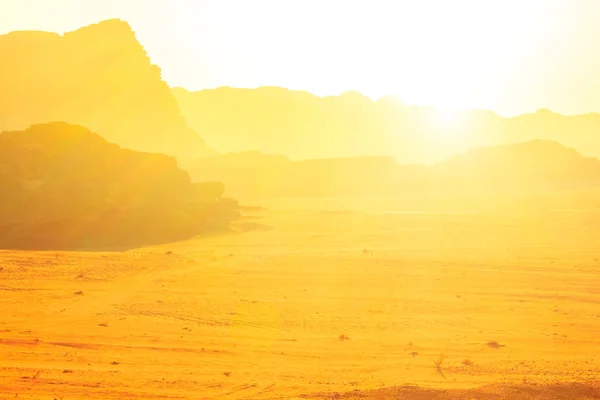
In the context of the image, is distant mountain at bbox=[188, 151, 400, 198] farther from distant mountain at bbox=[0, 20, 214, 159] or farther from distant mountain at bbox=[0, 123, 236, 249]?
distant mountain at bbox=[0, 123, 236, 249]

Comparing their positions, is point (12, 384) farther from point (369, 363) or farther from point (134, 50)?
point (134, 50)

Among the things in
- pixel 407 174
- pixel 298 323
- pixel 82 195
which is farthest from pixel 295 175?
pixel 298 323

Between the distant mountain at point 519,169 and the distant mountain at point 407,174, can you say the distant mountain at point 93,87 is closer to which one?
the distant mountain at point 407,174

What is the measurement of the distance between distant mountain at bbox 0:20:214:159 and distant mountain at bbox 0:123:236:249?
40.2 meters

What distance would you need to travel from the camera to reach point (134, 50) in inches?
3322

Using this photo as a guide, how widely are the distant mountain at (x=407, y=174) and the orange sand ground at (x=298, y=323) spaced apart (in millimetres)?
52596

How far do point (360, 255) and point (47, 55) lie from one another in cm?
6895

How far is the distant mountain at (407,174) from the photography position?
255 ft

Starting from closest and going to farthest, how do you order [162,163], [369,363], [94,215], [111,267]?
[369,363] < [111,267] < [94,215] < [162,163]

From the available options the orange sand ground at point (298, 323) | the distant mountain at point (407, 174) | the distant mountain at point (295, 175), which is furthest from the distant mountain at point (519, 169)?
the orange sand ground at point (298, 323)

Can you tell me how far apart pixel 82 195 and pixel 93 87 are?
51.1 meters

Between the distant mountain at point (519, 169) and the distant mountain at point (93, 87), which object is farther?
the distant mountain at point (519, 169)

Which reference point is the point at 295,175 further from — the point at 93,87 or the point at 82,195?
the point at 82,195

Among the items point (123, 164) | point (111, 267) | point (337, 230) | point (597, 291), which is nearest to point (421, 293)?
point (597, 291)
